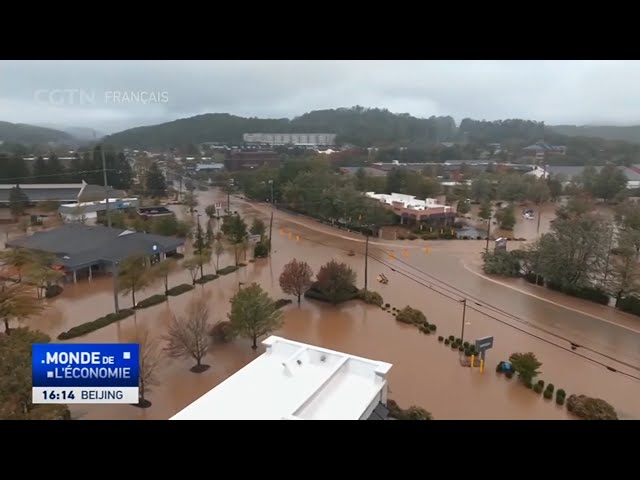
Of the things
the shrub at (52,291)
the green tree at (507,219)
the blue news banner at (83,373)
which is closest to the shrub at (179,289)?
the shrub at (52,291)

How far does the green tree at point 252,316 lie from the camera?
426 centimetres

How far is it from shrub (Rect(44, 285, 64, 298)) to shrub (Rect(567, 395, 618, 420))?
6.02 metres

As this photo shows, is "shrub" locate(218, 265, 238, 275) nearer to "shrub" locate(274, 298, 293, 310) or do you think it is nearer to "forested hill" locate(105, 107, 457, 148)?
"shrub" locate(274, 298, 293, 310)

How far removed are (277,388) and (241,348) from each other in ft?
5.19

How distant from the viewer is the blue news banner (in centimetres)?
218

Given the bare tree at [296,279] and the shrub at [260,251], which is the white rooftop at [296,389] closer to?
the bare tree at [296,279]

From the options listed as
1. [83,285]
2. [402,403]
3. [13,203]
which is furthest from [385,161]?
[402,403]

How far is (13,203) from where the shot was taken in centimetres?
1075

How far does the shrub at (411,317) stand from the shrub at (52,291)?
4485mm

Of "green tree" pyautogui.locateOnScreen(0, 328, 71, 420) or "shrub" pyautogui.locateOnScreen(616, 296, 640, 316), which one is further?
"shrub" pyautogui.locateOnScreen(616, 296, 640, 316)

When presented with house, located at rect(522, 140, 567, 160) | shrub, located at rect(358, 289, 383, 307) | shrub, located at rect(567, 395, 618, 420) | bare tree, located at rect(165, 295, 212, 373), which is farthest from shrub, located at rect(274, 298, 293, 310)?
house, located at rect(522, 140, 567, 160)

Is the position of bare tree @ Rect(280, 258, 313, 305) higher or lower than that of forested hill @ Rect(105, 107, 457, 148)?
lower

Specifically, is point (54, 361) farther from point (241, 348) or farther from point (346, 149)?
point (346, 149)

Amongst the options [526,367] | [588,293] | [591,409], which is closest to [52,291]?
[526,367]
